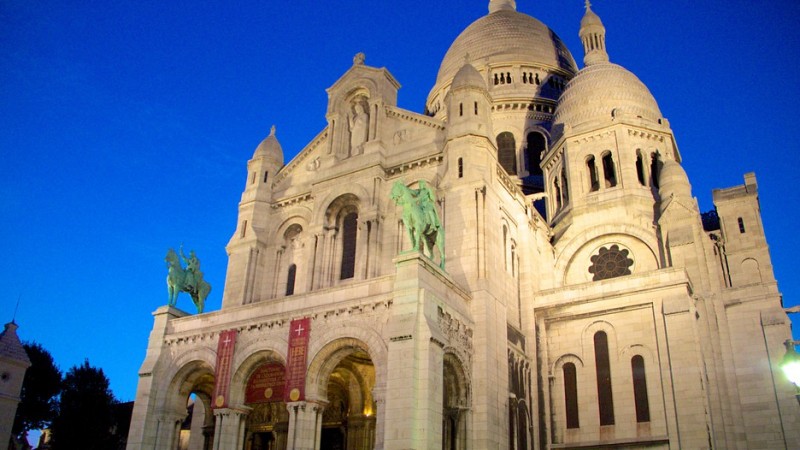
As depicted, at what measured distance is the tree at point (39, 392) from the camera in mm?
51500

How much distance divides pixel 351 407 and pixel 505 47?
118 ft

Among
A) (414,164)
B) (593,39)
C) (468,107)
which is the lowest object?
(414,164)

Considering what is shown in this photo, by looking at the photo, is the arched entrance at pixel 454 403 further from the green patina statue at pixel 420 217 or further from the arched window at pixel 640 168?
the arched window at pixel 640 168

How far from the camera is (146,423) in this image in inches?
1135

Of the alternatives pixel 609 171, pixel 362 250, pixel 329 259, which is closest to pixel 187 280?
pixel 329 259

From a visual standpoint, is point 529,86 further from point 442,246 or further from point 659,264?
point 442,246

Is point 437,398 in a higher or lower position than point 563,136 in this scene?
lower

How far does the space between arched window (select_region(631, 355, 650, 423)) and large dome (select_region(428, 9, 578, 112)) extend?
3056 centimetres

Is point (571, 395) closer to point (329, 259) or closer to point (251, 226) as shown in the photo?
point (329, 259)

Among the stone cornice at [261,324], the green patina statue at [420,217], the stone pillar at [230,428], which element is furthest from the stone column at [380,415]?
the stone pillar at [230,428]

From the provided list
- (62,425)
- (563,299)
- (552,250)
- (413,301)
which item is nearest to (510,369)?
(563,299)

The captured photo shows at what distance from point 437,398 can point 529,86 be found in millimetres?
35480

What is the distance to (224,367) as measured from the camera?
27.6m

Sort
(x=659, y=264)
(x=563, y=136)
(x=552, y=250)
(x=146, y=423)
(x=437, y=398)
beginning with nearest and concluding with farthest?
(x=437, y=398) → (x=146, y=423) → (x=659, y=264) → (x=552, y=250) → (x=563, y=136)
